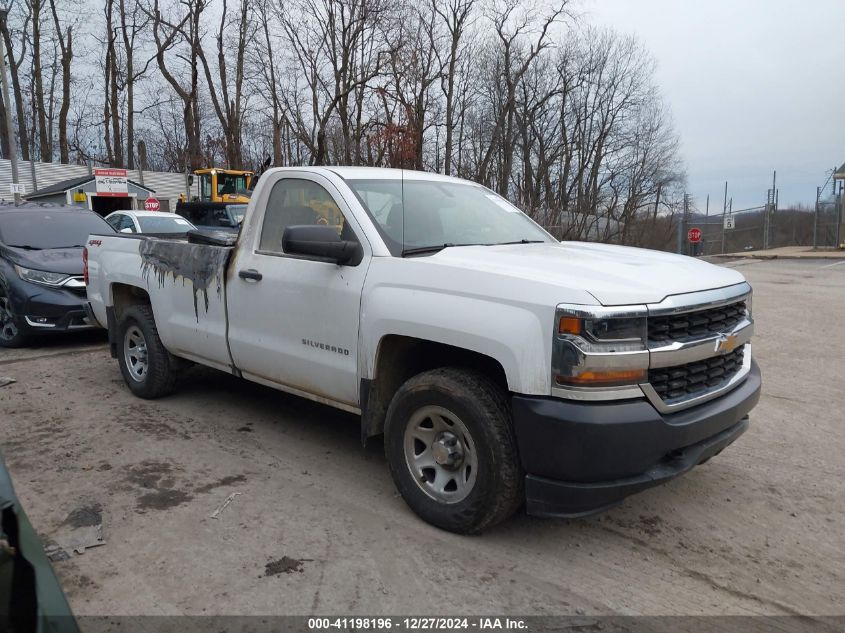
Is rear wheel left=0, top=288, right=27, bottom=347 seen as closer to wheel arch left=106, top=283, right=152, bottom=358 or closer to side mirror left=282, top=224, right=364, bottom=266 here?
wheel arch left=106, top=283, right=152, bottom=358

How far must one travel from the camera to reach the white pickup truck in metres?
2.86

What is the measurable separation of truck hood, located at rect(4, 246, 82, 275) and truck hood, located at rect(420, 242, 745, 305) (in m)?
6.17

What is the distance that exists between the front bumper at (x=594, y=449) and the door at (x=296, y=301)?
1.24m

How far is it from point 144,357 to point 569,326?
14.0ft

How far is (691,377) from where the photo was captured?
3148 millimetres

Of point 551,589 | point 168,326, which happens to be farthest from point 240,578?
point 168,326

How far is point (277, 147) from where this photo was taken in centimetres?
3394

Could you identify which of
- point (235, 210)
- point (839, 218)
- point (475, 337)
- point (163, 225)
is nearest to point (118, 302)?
point (475, 337)

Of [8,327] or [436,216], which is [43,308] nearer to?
[8,327]

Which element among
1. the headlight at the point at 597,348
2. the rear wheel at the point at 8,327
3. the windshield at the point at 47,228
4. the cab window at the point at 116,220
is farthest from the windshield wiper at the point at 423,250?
the cab window at the point at 116,220

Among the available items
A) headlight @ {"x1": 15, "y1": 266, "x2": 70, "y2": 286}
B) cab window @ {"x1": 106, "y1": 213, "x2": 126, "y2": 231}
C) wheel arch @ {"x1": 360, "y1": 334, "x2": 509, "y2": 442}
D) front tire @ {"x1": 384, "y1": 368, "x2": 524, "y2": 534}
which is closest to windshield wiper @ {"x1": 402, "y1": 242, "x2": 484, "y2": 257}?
wheel arch @ {"x1": 360, "y1": 334, "x2": 509, "y2": 442}

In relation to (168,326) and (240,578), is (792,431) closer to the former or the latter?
(240,578)

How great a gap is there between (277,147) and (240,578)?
33260 millimetres

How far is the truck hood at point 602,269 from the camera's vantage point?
2940mm
